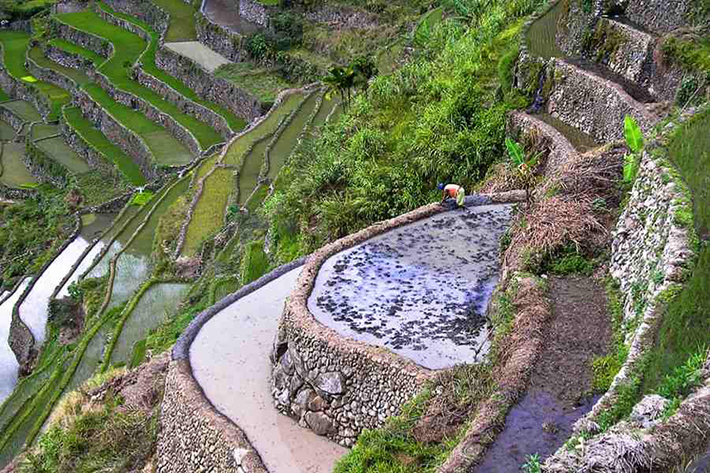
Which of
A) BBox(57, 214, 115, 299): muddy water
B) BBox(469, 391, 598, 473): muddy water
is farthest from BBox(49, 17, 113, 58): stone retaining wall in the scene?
BBox(469, 391, 598, 473): muddy water

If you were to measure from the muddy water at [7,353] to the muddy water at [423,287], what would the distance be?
1506 centimetres

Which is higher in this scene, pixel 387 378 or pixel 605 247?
pixel 605 247

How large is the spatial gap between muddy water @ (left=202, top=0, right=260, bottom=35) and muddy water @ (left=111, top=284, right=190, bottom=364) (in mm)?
23830

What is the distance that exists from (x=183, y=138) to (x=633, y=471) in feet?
109

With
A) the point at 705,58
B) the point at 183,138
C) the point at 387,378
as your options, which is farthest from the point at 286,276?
the point at 183,138

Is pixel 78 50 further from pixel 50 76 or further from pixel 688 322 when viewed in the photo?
pixel 688 322

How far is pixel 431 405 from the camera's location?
30.8 ft

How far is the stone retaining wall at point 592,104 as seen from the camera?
14.6 m

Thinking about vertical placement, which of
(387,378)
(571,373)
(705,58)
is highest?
(705,58)

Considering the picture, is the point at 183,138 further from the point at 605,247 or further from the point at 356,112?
the point at 605,247

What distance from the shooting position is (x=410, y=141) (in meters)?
18.7

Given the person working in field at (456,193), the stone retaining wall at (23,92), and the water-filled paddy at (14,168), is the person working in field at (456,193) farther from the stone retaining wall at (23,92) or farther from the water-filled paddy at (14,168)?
the stone retaining wall at (23,92)

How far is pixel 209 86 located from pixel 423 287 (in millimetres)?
29772

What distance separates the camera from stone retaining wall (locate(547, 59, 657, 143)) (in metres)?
14.6
